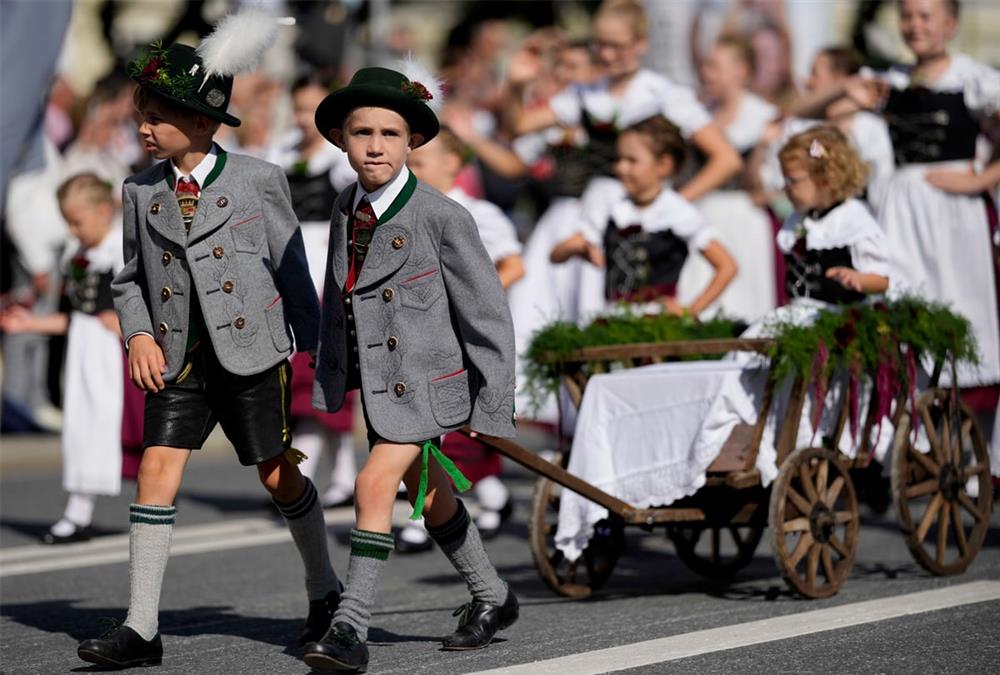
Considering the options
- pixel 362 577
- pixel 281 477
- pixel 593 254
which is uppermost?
pixel 593 254

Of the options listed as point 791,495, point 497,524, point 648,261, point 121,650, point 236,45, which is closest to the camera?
point 121,650

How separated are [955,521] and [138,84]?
3458 millimetres

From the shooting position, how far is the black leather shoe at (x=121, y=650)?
5.76 metres

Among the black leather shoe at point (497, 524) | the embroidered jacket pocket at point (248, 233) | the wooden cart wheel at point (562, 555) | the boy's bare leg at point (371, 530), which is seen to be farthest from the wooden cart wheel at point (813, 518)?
the black leather shoe at point (497, 524)

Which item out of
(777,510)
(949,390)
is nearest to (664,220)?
(949,390)

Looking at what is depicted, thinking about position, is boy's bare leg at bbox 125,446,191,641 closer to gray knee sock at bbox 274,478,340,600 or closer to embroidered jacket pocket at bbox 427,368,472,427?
gray knee sock at bbox 274,478,340,600

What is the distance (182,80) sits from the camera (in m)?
6.06

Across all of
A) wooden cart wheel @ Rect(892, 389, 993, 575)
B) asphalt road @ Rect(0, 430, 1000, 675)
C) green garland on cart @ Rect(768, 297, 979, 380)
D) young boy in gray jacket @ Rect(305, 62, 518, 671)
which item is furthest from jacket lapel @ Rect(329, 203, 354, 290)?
wooden cart wheel @ Rect(892, 389, 993, 575)

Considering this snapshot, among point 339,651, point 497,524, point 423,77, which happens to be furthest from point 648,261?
point 339,651

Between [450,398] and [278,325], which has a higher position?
[278,325]

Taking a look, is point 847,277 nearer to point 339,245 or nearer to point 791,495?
point 791,495

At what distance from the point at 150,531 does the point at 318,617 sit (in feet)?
2.27

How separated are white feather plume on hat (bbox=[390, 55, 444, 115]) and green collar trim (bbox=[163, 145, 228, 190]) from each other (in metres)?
0.61

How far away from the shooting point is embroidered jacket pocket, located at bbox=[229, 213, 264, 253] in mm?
6090
